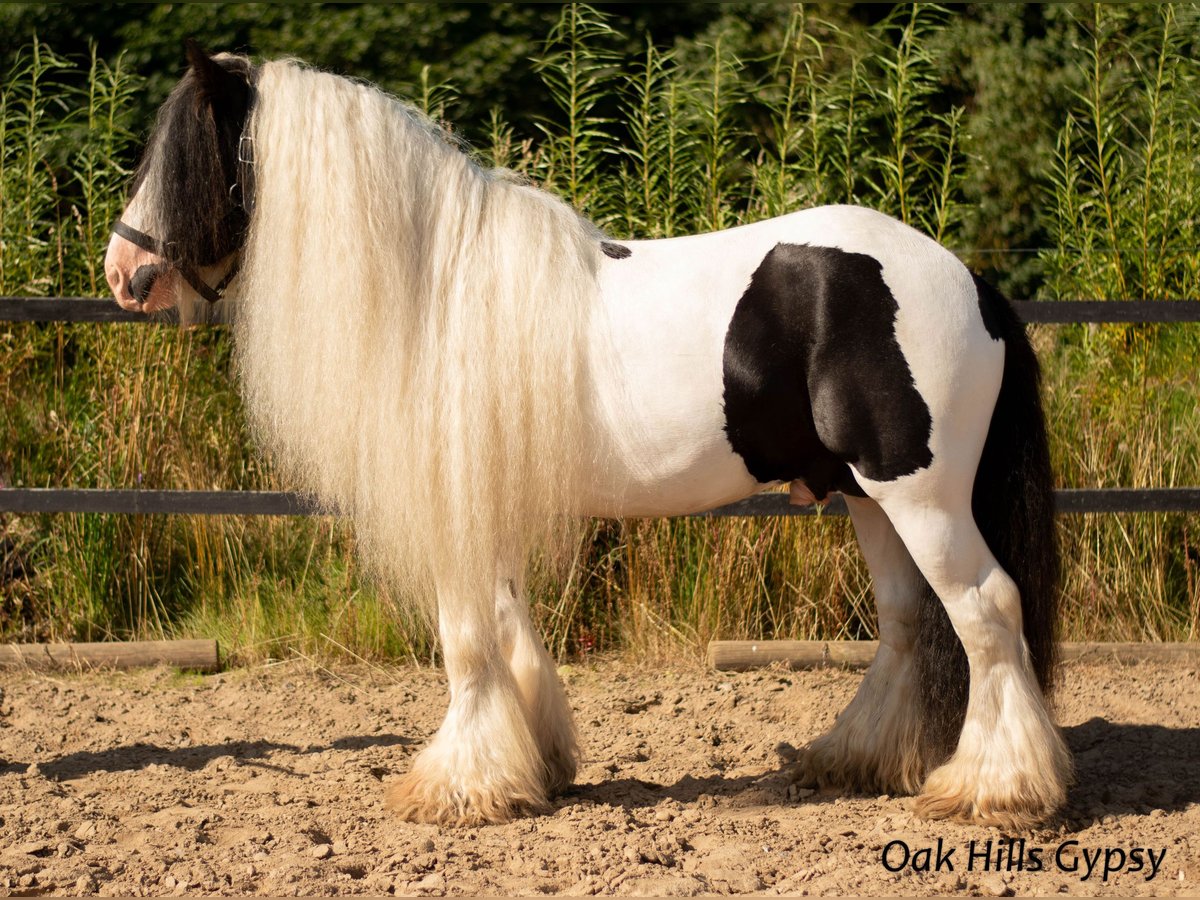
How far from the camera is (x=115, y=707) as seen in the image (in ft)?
15.3

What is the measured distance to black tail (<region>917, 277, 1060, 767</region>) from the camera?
341 centimetres

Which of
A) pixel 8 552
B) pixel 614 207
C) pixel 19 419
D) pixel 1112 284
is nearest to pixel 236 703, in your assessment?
pixel 8 552

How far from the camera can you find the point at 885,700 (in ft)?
12.2

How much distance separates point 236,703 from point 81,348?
2.06 metres

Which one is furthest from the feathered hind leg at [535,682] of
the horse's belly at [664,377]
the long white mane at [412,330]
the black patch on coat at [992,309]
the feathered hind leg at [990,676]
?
the black patch on coat at [992,309]

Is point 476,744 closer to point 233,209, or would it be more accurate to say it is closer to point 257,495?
point 233,209

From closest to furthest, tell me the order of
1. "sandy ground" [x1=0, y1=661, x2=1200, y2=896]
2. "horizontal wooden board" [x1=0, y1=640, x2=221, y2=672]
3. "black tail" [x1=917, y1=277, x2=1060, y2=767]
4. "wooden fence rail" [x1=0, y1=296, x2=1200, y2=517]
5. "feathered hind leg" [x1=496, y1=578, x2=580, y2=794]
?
"sandy ground" [x1=0, y1=661, x2=1200, y2=896]
"black tail" [x1=917, y1=277, x2=1060, y2=767]
"feathered hind leg" [x1=496, y1=578, x2=580, y2=794]
"wooden fence rail" [x1=0, y1=296, x2=1200, y2=517]
"horizontal wooden board" [x1=0, y1=640, x2=221, y2=672]

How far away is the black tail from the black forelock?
214cm

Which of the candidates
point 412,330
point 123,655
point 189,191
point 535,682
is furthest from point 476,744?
point 123,655

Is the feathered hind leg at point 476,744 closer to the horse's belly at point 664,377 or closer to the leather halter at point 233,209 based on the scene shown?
the horse's belly at point 664,377

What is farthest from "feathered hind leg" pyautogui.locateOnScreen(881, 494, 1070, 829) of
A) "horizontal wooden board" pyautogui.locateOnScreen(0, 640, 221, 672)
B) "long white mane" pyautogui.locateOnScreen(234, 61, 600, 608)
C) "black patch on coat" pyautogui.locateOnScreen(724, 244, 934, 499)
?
"horizontal wooden board" pyautogui.locateOnScreen(0, 640, 221, 672)

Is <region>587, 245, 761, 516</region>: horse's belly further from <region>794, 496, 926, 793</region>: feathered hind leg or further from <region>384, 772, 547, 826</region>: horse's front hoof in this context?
<region>384, 772, 547, 826</region>: horse's front hoof

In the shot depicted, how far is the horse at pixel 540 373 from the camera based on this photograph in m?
3.22

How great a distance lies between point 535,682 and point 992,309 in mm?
1726
